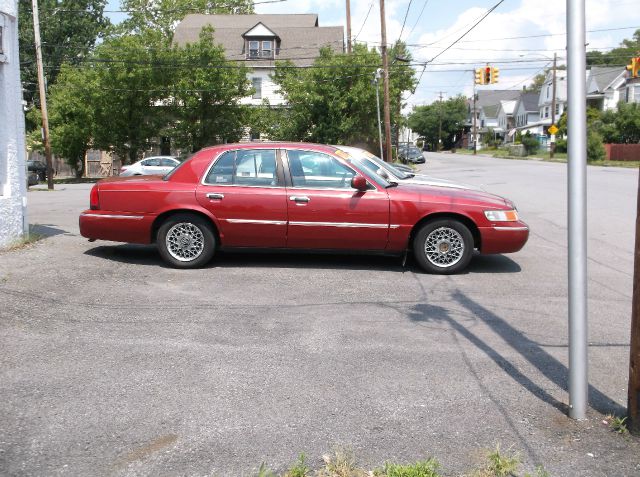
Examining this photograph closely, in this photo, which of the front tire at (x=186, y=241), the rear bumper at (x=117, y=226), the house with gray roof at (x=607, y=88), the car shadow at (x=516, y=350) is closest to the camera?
the car shadow at (x=516, y=350)

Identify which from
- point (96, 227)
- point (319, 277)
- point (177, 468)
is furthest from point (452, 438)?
point (96, 227)

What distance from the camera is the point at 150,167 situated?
29.6 metres

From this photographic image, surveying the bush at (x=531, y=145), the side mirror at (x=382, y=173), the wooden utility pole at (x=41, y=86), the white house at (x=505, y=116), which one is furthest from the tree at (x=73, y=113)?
the white house at (x=505, y=116)

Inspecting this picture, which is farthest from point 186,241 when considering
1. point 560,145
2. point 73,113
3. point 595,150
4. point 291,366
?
point 560,145

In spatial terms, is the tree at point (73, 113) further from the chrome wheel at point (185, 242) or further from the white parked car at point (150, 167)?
the chrome wheel at point (185, 242)

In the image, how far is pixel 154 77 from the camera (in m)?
38.6

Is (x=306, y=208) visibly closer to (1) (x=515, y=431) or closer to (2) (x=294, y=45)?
(1) (x=515, y=431)

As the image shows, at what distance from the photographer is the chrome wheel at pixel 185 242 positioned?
8.28 m

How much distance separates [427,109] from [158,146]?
3353 inches

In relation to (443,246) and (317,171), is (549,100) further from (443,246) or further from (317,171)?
(317,171)

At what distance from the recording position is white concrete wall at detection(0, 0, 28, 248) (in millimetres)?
9133

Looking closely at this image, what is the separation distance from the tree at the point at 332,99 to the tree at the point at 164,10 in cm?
2478

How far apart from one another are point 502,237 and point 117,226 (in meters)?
4.79

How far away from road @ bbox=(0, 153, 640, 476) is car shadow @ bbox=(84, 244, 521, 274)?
0.09 meters
